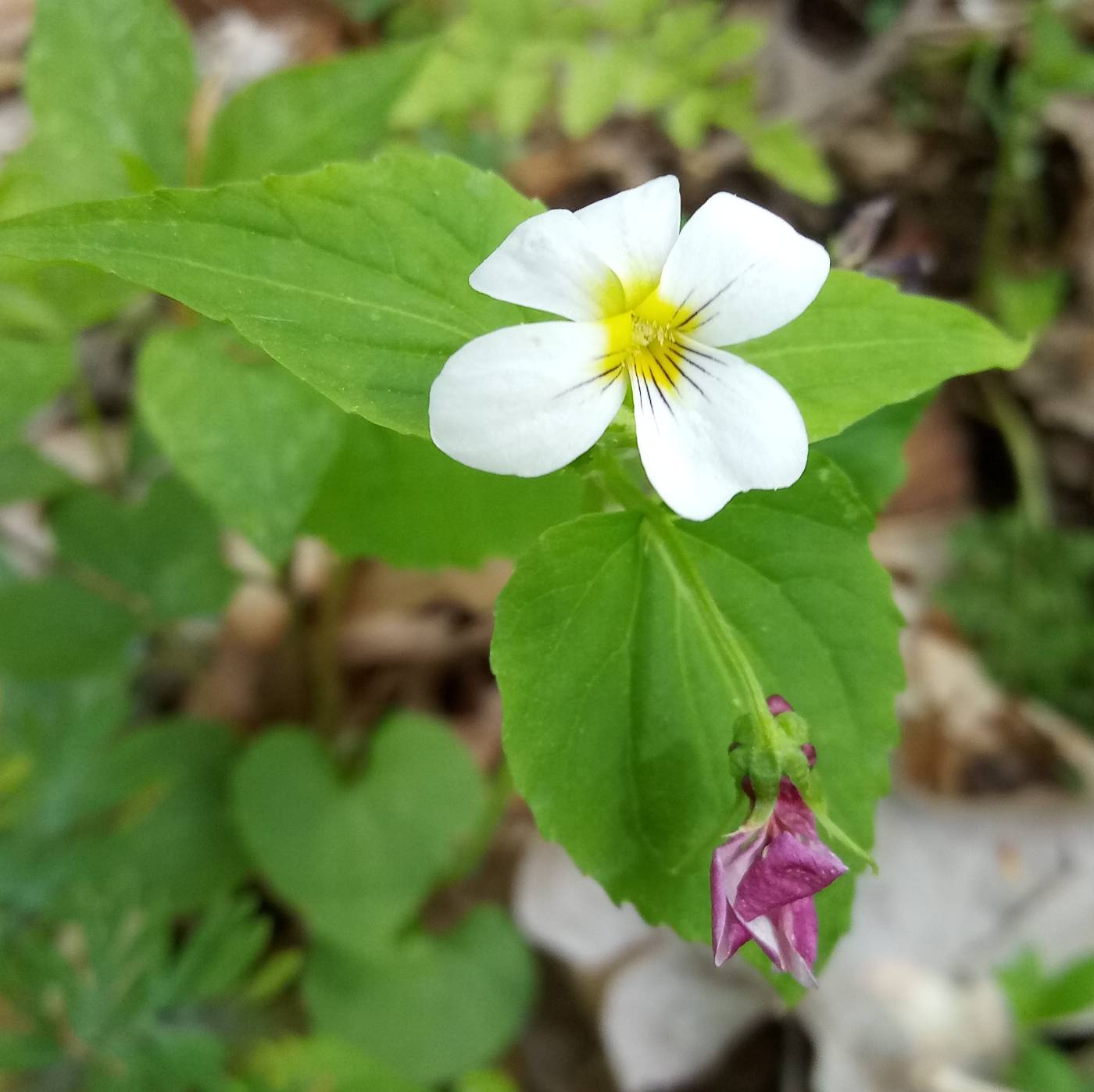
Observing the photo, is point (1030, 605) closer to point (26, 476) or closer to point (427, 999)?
point (427, 999)

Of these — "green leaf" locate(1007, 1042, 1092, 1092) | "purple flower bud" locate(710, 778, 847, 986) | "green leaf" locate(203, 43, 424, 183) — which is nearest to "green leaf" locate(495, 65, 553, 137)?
"green leaf" locate(203, 43, 424, 183)

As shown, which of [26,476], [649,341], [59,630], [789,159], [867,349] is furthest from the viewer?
[789,159]

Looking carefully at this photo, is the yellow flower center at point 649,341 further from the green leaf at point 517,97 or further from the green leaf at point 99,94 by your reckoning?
the green leaf at point 517,97

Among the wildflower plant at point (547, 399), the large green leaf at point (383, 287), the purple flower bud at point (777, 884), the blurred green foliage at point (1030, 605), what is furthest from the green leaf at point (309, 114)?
the blurred green foliage at point (1030, 605)

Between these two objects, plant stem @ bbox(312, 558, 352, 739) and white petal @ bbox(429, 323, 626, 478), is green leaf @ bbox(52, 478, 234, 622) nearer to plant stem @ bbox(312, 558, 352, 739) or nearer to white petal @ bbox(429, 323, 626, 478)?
plant stem @ bbox(312, 558, 352, 739)

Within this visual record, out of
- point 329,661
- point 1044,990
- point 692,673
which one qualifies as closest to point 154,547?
point 329,661
